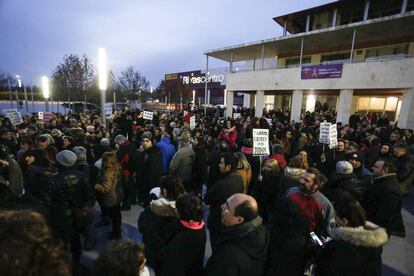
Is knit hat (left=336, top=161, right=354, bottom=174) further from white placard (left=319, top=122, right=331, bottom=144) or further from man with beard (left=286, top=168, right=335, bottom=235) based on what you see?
white placard (left=319, top=122, right=331, bottom=144)

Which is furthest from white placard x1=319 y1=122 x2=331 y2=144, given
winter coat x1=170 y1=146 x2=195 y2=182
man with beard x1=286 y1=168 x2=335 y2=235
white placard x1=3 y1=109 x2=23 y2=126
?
white placard x1=3 y1=109 x2=23 y2=126

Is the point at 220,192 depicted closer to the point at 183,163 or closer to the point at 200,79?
the point at 183,163

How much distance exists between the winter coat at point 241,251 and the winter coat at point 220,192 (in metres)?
1.30

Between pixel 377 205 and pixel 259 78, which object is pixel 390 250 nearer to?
pixel 377 205

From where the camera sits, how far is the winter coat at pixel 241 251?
204cm

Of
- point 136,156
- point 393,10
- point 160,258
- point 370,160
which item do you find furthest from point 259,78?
point 160,258

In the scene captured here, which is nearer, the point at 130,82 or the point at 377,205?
the point at 377,205

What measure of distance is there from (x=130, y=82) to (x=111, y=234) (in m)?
43.2

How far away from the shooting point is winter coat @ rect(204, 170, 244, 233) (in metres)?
3.58

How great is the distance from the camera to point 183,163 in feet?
18.4

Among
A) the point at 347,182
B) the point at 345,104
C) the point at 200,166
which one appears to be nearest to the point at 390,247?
the point at 347,182

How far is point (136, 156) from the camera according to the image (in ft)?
19.7

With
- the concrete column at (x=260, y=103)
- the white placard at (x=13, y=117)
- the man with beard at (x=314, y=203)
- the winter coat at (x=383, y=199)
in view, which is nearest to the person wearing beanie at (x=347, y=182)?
the winter coat at (x=383, y=199)

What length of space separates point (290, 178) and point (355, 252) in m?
2.12
